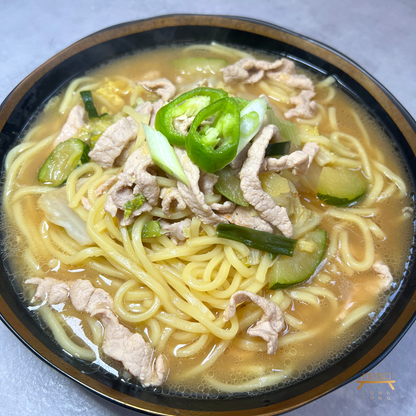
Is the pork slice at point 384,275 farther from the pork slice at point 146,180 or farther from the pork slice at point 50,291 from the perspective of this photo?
the pork slice at point 50,291

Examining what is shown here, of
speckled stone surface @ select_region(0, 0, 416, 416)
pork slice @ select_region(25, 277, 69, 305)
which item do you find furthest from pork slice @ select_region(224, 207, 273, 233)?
speckled stone surface @ select_region(0, 0, 416, 416)

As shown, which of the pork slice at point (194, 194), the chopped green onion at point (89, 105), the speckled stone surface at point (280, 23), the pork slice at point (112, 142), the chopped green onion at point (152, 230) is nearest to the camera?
the pork slice at point (194, 194)

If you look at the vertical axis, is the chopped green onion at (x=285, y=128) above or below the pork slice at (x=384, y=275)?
above

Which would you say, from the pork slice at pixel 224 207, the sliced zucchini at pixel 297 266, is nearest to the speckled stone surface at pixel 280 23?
the sliced zucchini at pixel 297 266

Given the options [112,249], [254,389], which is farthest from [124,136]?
[254,389]

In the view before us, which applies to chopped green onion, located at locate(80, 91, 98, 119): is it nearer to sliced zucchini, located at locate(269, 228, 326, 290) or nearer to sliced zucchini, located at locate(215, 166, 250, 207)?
sliced zucchini, located at locate(215, 166, 250, 207)

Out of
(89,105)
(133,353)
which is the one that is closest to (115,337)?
(133,353)

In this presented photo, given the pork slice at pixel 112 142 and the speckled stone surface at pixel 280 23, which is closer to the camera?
the pork slice at pixel 112 142
